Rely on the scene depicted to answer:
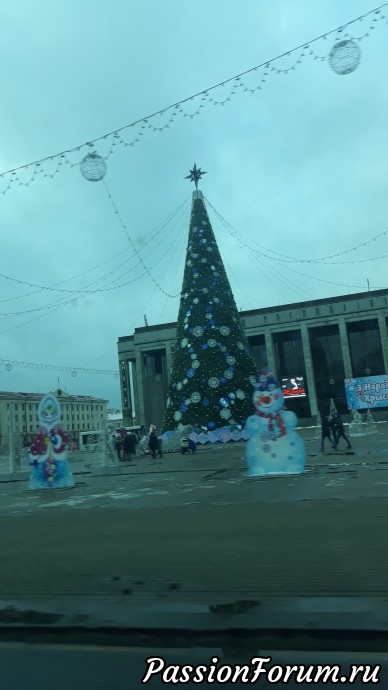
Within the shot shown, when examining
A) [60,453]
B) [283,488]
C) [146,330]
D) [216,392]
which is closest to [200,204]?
[216,392]

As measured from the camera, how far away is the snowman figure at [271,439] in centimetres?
1456

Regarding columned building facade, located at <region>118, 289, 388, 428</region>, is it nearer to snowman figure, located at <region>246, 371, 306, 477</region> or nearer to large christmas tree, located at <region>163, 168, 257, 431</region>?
large christmas tree, located at <region>163, 168, 257, 431</region>

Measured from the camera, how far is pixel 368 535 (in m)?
7.20

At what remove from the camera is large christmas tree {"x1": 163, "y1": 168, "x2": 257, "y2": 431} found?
96.8 ft

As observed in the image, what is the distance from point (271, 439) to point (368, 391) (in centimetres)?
3857

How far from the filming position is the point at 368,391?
51.0 metres

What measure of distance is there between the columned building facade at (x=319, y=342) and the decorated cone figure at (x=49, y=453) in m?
42.0

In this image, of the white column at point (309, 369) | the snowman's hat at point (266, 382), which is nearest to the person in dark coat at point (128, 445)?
the snowman's hat at point (266, 382)

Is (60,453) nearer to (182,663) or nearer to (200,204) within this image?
(182,663)

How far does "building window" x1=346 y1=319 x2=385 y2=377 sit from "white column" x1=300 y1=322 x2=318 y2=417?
168 inches

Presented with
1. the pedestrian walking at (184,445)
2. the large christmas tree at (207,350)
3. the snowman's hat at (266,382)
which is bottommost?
the pedestrian walking at (184,445)

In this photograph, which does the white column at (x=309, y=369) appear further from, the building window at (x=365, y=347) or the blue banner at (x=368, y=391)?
the blue banner at (x=368, y=391)

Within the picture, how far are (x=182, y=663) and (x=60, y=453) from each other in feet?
43.8

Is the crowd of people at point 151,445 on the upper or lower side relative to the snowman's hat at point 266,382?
lower
